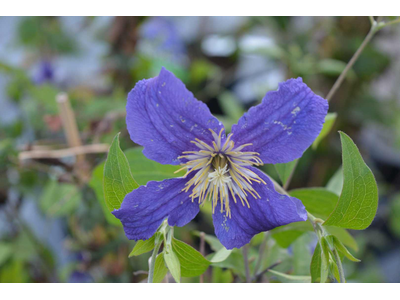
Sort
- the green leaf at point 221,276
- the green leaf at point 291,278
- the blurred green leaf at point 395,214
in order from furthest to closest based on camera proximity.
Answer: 1. the blurred green leaf at point 395,214
2. the green leaf at point 221,276
3. the green leaf at point 291,278

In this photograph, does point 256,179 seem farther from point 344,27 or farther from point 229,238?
point 344,27

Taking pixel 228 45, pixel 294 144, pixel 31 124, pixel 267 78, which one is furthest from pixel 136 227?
pixel 267 78

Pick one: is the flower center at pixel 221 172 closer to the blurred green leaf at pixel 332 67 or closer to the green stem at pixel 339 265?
the green stem at pixel 339 265

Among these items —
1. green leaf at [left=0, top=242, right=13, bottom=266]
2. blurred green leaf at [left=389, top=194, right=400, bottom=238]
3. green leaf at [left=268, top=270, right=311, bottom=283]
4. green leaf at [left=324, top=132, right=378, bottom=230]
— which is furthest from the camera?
blurred green leaf at [left=389, top=194, right=400, bottom=238]

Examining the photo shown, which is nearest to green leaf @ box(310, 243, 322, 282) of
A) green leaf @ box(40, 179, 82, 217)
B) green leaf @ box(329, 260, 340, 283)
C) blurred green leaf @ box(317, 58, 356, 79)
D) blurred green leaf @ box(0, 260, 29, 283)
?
green leaf @ box(329, 260, 340, 283)

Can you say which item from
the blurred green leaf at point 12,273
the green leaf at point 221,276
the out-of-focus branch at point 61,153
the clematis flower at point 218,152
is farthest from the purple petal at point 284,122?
the blurred green leaf at point 12,273

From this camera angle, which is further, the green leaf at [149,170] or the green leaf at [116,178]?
the green leaf at [149,170]

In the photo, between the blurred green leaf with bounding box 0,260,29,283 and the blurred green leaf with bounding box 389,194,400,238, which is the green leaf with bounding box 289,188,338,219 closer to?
the blurred green leaf with bounding box 0,260,29,283
